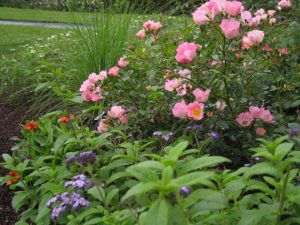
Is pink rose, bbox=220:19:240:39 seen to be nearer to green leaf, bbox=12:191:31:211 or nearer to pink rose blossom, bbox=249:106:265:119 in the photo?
pink rose blossom, bbox=249:106:265:119

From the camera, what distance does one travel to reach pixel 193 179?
42.6 inches

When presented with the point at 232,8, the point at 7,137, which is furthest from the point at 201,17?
the point at 7,137

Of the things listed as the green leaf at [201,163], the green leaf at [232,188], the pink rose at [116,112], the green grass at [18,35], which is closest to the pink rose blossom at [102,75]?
the pink rose at [116,112]

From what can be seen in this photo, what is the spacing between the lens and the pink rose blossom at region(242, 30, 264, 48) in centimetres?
216

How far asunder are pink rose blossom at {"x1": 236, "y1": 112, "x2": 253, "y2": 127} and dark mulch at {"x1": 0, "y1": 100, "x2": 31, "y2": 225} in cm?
126

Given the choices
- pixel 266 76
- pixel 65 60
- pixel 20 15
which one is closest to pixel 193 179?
pixel 266 76

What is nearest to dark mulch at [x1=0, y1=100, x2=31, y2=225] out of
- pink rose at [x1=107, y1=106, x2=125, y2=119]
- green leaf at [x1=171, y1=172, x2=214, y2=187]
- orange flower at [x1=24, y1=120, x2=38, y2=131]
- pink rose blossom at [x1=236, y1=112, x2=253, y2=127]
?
orange flower at [x1=24, y1=120, x2=38, y2=131]

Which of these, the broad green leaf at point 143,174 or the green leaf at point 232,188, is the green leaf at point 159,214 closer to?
the broad green leaf at point 143,174

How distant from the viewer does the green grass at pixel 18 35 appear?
25.3 ft

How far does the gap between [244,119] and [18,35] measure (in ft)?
24.4

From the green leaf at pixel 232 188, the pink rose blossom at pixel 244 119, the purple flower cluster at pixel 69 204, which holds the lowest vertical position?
the purple flower cluster at pixel 69 204

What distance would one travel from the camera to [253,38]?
2178 millimetres

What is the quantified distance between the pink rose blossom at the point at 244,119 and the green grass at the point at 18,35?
17.4 feet

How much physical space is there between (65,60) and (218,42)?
2.40 metres
